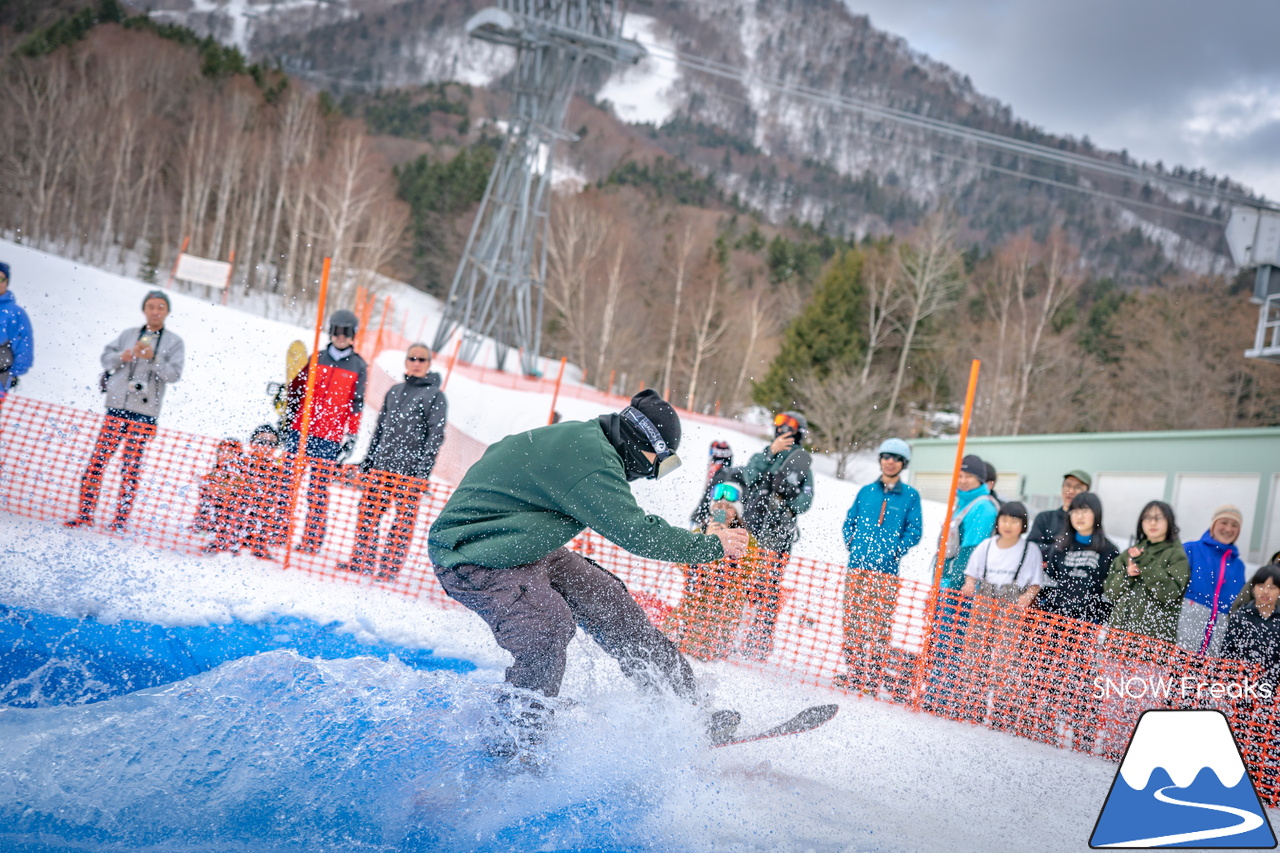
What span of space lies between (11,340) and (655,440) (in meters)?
5.05

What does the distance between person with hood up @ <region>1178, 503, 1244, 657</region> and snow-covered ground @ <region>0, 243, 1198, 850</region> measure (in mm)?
1382

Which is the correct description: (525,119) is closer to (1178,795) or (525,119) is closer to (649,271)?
(649,271)

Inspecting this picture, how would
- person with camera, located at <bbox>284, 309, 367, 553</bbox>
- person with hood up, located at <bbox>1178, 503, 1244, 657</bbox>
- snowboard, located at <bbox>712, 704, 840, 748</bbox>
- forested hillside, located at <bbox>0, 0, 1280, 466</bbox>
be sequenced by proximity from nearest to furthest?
snowboard, located at <bbox>712, 704, 840, 748</bbox> → person with hood up, located at <bbox>1178, 503, 1244, 657</bbox> → person with camera, located at <bbox>284, 309, 367, 553</bbox> → forested hillside, located at <bbox>0, 0, 1280, 466</bbox>

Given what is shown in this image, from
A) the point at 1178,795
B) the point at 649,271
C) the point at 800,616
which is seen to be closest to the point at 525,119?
the point at 649,271

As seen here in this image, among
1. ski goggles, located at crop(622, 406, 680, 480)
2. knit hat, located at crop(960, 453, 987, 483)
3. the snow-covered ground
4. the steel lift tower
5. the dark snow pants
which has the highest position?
the steel lift tower

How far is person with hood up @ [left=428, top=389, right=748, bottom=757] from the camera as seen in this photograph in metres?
3.00

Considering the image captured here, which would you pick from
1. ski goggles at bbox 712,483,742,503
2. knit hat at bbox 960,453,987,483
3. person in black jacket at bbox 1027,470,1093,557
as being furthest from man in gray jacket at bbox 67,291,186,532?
person in black jacket at bbox 1027,470,1093,557

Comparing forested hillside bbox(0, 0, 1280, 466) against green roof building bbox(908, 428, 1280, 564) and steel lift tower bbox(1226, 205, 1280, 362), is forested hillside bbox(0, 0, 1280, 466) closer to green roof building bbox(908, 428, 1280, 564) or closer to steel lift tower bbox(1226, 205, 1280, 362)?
green roof building bbox(908, 428, 1280, 564)

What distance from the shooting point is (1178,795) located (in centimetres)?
335

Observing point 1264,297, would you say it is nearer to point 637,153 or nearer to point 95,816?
point 95,816

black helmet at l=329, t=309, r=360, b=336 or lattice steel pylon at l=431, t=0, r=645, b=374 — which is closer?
black helmet at l=329, t=309, r=360, b=336

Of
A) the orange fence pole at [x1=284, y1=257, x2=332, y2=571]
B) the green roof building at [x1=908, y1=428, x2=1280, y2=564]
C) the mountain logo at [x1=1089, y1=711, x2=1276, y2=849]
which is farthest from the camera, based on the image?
the green roof building at [x1=908, y1=428, x2=1280, y2=564]

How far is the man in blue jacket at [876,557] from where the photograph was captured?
516cm

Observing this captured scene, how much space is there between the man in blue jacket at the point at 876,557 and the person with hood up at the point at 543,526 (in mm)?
2301
